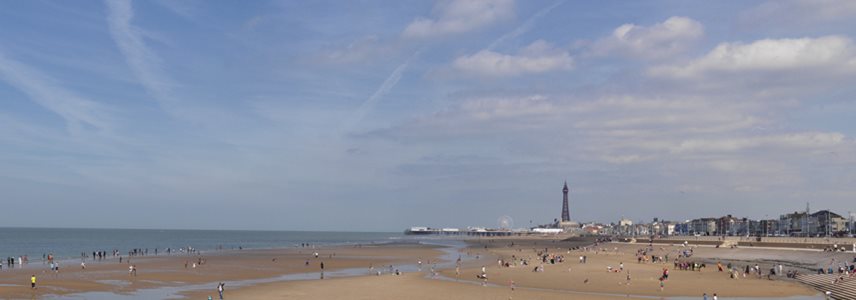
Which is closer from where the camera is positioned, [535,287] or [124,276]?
[535,287]

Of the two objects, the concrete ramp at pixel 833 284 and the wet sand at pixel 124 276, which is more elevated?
the concrete ramp at pixel 833 284

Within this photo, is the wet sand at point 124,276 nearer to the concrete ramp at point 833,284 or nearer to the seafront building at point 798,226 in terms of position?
the concrete ramp at point 833,284

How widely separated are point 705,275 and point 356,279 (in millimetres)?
27685

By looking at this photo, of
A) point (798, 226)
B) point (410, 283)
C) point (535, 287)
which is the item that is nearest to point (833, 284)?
point (535, 287)

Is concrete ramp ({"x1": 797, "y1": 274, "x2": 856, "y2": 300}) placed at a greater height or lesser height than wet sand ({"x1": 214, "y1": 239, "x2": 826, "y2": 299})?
greater

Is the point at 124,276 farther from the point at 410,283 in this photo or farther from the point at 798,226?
the point at 798,226

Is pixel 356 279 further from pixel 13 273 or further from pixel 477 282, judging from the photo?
pixel 13 273

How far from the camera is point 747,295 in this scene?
1679 inches

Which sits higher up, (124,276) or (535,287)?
(535,287)

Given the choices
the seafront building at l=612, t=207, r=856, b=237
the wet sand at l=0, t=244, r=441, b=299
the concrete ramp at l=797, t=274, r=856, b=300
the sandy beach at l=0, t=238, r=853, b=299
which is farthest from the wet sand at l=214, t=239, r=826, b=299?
the seafront building at l=612, t=207, r=856, b=237

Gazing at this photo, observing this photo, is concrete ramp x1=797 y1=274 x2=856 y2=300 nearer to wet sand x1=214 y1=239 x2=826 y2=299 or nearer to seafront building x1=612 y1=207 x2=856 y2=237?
wet sand x1=214 y1=239 x2=826 y2=299

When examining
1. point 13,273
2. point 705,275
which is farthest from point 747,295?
point 13,273

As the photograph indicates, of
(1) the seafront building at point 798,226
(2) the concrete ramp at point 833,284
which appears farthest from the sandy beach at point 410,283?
(1) the seafront building at point 798,226

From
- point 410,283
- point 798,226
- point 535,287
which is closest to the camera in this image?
point 535,287
